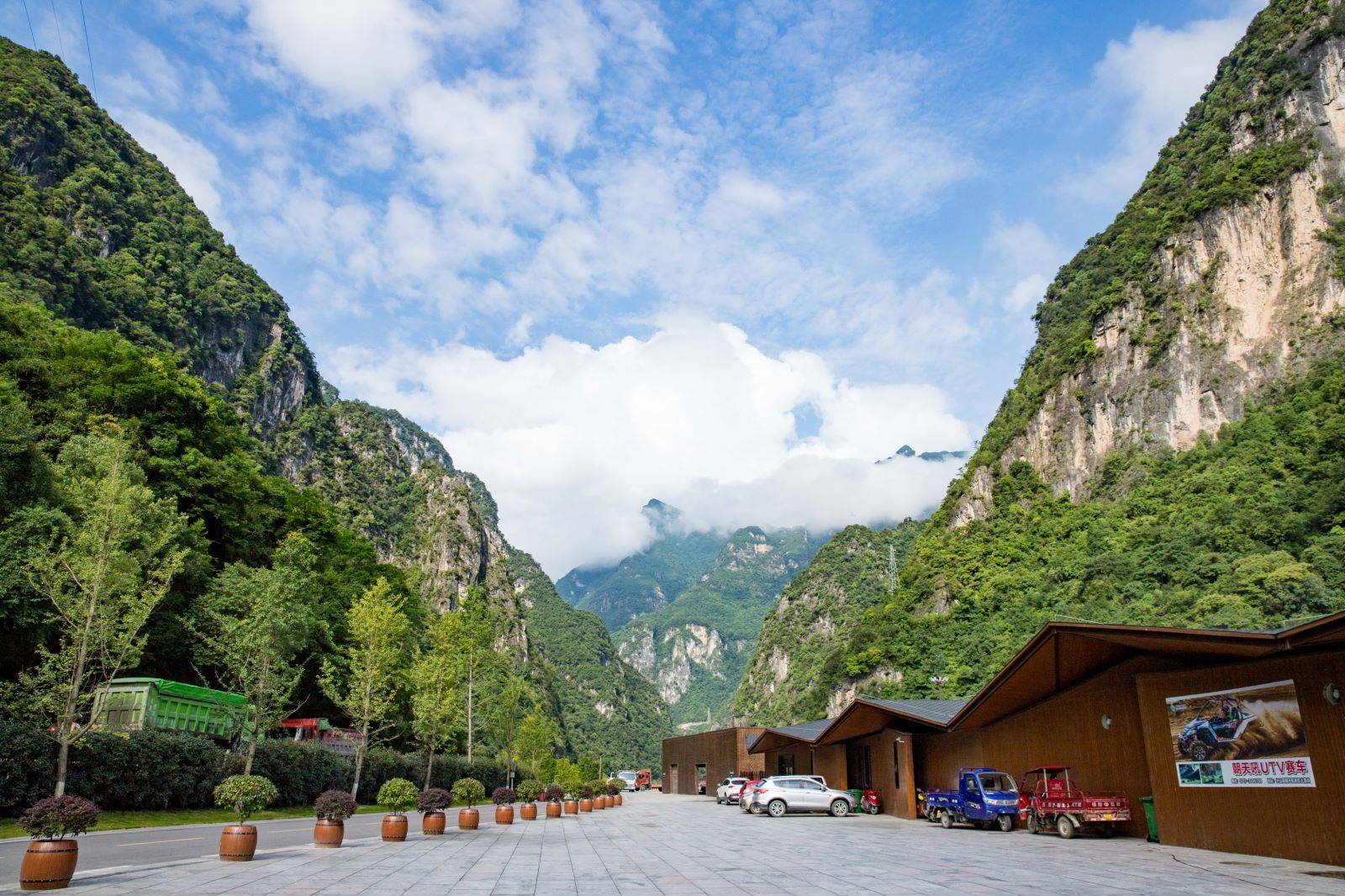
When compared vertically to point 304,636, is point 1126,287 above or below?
above

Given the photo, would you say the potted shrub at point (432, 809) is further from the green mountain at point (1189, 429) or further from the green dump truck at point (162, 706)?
the green mountain at point (1189, 429)

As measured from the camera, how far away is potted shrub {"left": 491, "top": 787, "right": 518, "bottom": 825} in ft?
81.2

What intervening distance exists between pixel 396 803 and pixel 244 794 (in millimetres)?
5182

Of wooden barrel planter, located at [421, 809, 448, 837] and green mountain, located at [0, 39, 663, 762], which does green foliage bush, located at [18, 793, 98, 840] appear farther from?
green mountain, located at [0, 39, 663, 762]

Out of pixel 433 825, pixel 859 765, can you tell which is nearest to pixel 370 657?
pixel 433 825

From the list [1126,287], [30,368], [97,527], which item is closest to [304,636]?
[97,527]

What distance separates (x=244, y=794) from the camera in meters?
14.8

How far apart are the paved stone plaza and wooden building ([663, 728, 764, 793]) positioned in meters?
41.5

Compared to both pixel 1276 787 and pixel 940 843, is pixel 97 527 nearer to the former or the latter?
pixel 940 843

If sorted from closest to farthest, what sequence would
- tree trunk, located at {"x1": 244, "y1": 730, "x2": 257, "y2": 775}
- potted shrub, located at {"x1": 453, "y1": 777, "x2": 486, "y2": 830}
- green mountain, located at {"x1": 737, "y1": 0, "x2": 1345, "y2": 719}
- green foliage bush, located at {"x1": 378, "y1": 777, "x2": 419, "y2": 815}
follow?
green foliage bush, located at {"x1": 378, "y1": 777, "x2": 419, "y2": 815}, potted shrub, located at {"x1": 453, "y1": 777, "x2": 486, "y2": 830}, tree trunk, located at {"x1": 244, "y1": 730, "x2": 257, "y2": 775}, green mountain, located at {"x1": 737, "y1": 0, "x2": 1345, "y2": 719}

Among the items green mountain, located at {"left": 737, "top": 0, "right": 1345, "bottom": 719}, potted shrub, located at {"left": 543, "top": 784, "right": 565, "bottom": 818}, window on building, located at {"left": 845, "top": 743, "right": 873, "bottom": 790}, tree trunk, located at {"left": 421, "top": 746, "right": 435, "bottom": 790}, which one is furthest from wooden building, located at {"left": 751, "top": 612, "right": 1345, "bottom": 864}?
green mountain, located at {"left": 737, "top": 0, "right": 1345, "bottom": 719}

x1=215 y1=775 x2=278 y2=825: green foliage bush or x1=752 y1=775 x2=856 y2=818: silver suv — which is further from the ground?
x1=215 y1=775 x2=278 y2=825: green foliage bush

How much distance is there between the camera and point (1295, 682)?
43.9 feet

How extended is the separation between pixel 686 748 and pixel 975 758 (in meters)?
49.8
